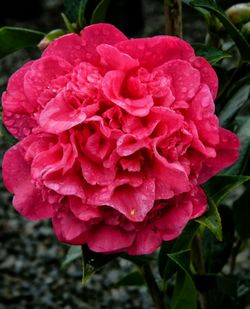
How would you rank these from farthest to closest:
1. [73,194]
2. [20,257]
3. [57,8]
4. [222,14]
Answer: [57,8]
[20,257]
[222,14]
[73,194]

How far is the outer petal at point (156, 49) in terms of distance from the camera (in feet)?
2.20

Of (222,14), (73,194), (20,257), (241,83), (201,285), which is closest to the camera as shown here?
(73,194)

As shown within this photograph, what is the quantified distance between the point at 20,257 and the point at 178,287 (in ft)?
4.03

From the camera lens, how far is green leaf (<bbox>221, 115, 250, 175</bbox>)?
37.6 inches

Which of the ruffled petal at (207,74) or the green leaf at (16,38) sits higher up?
the ruffled petal at (207,74)

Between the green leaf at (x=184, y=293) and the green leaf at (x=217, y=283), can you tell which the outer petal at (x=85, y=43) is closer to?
the green leaf at (x=184, y=293)

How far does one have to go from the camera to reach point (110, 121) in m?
0.64

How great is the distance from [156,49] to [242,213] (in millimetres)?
502

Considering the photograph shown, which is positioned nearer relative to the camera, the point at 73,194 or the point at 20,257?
the point at 73,194

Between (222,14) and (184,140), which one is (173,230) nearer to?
(184,140)

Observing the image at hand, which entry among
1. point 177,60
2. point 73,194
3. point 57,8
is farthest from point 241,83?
point 57,8

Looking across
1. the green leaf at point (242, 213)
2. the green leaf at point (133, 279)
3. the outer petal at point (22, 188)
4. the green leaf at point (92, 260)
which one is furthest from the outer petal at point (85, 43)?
the green leaf at point (133, 279)

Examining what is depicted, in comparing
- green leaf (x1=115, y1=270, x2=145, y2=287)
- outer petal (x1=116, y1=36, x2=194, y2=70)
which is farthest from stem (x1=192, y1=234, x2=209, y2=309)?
outer petal (x1=116, y1=36, x2=194, y2=70)

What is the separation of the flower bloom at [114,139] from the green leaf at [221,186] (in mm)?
95
